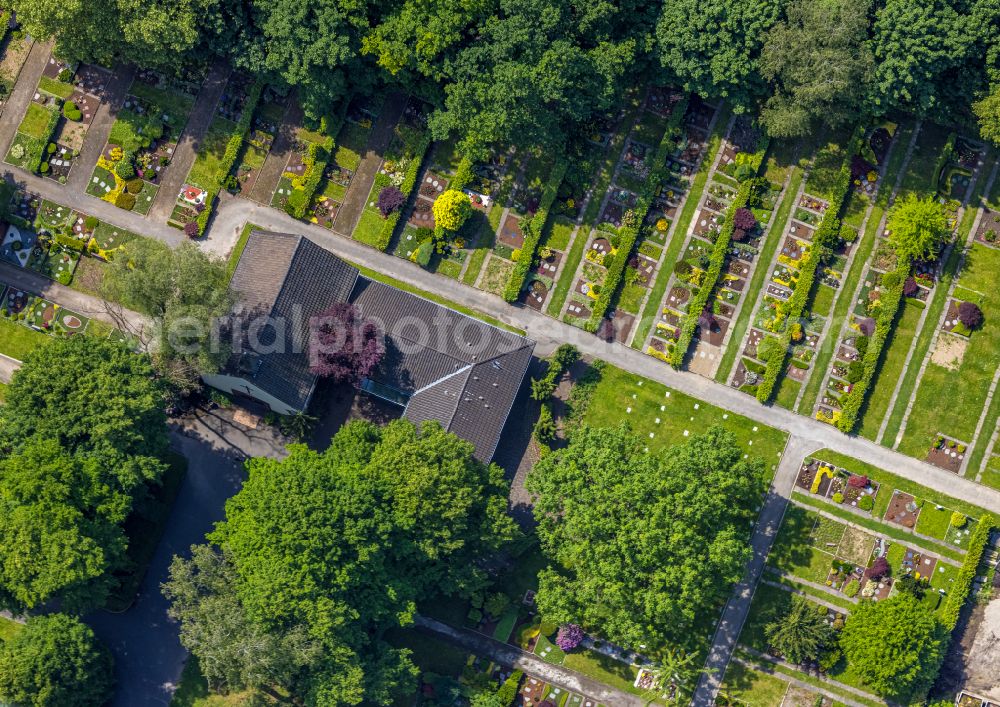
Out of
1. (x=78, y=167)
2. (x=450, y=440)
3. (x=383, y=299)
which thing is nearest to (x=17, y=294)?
(x=78, y=167)

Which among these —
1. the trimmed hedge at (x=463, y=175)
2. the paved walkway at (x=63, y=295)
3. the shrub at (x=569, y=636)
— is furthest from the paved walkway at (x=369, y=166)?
the shrub at (x=569, y=636)

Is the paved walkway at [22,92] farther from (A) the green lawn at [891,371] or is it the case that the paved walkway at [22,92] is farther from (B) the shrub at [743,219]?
(A) the green lawn at [891,371]

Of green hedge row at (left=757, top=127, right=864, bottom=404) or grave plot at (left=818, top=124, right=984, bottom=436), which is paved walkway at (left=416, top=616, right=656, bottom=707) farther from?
grave plot at (left=818, top=124, right=984, bottom=436)

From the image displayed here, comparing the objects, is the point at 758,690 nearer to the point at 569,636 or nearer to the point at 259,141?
the point at 569,636

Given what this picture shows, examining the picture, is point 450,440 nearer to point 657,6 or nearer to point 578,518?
point 578,518

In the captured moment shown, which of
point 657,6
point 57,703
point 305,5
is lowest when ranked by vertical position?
point 57,703

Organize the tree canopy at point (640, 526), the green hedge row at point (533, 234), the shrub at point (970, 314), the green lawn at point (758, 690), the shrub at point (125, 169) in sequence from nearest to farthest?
the tree canopy at point (640, 526) < the green lawn at point (758, 690) < the shrub at point (970, 314) < the green hedge row at point (533, 234) < the shrub at point (125, 169)
